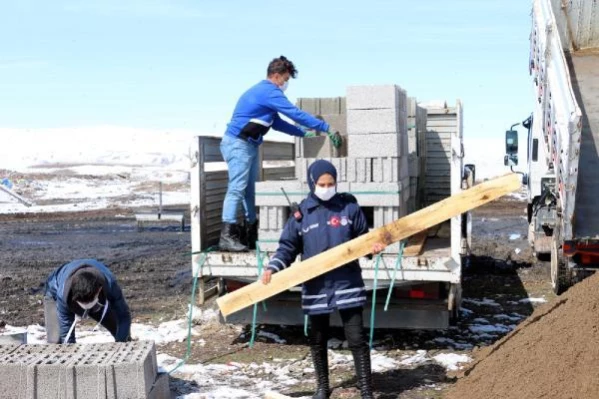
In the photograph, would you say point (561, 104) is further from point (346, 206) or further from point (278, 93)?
point (346, 206)

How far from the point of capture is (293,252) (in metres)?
5.38

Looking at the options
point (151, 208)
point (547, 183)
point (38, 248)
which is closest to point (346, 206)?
point (547, 183)

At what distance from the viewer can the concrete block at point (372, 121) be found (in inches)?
257

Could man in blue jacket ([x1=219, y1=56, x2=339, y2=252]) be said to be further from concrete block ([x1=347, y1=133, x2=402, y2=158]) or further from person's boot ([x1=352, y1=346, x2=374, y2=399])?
person's boot ([x1=352, y1=346, x2=374, y2=399])

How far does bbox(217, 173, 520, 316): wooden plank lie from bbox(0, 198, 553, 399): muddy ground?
114 cm

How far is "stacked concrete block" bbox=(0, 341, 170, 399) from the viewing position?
15.8 feet

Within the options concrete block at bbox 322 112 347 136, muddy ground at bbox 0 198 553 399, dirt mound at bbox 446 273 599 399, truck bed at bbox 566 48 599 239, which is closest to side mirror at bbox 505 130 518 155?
truck bed at bbox 566 48 599 239

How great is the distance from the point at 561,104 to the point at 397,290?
3.03 m

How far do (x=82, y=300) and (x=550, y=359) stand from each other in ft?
10.8

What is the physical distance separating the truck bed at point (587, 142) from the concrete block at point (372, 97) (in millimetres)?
2696

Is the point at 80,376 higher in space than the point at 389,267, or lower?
lower

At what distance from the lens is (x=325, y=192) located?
5164mm

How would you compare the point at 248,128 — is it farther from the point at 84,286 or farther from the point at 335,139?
the point at 84,286

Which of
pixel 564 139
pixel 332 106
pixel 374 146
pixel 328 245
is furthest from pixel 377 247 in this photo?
pixel 332 106
